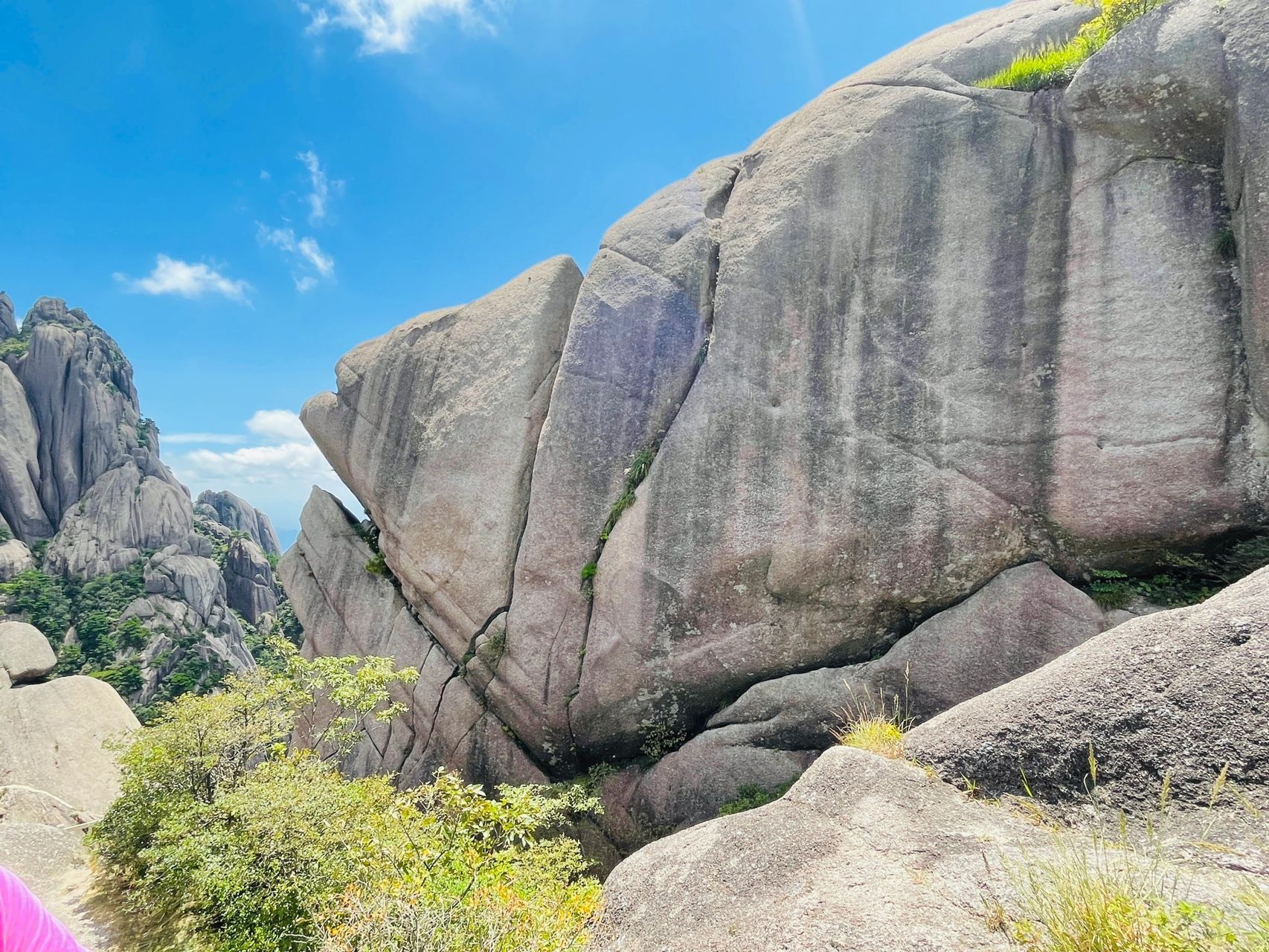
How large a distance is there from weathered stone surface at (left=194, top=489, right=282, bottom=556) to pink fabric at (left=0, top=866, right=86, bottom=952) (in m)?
93.2

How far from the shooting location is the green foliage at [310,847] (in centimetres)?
455

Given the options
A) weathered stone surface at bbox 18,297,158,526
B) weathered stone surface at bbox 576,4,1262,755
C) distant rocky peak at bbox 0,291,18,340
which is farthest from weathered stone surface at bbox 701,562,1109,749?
distant rocky peak at bbox 0,291,18,340

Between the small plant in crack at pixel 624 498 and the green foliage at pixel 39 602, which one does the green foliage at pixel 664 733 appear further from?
the green foliage at pixel 39 602

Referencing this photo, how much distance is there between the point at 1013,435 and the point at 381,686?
422 inches

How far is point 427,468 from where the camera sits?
11.9m

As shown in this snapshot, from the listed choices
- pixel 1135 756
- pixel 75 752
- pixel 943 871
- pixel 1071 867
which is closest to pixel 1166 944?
pixel 1071 867

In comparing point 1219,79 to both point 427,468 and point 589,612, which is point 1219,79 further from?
point 427,468

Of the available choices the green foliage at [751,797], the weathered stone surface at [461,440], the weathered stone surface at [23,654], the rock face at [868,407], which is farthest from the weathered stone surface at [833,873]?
the weathered stone surface at [23,654]

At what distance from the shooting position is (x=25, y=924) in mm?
1819

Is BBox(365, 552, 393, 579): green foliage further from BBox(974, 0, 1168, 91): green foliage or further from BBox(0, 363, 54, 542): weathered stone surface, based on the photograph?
BBox(0, 363, 54, 542): weathered stone surface

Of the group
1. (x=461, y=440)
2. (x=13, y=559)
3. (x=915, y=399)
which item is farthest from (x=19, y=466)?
(x=915, y=399)

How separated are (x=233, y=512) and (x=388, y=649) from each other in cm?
8944

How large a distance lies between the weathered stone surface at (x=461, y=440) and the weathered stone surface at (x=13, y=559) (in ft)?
181

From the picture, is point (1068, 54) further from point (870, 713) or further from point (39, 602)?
point (39, 602)
